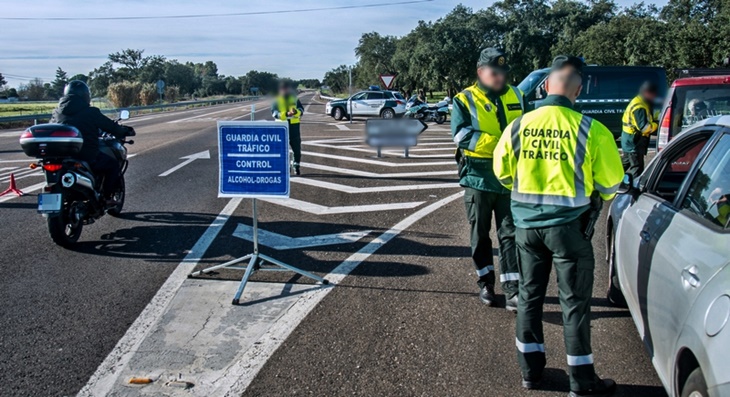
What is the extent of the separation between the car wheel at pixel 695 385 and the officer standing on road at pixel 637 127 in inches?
294

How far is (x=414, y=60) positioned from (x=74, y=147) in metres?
42.3

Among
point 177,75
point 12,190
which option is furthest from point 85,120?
point 177,75

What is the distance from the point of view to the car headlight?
246 cm

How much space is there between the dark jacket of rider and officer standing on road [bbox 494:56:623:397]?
18.6 ft

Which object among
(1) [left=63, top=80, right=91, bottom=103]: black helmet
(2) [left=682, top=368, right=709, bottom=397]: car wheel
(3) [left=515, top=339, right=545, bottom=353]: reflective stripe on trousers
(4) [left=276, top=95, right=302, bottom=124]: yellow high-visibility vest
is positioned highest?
(1) [left=63, top=80, right=91, bottom=103]: black helmet

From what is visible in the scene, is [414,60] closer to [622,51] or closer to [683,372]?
[622,51]

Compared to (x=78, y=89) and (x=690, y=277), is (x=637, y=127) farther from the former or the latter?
(x=78, y=89)

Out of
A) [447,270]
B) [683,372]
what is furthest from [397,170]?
[683,372]

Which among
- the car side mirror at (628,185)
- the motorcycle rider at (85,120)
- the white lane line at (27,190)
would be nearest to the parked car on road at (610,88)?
the motorcycle rider at (85,120)

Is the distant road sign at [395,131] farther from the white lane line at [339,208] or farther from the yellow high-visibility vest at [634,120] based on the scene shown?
the yellow high-visibility vest at [634,120]

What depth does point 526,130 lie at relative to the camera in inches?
144

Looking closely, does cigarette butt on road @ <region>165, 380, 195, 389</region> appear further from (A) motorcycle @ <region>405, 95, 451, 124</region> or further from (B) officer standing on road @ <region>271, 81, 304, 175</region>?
(A) motorcycle @ <region>405, 95, 451, 124</region>

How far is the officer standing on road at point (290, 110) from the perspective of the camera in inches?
376

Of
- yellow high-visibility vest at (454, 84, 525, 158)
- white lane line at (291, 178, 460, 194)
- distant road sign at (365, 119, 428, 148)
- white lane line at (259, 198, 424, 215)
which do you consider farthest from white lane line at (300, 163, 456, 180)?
yellow high-visibility vest at (454, 84, 525, 158)
